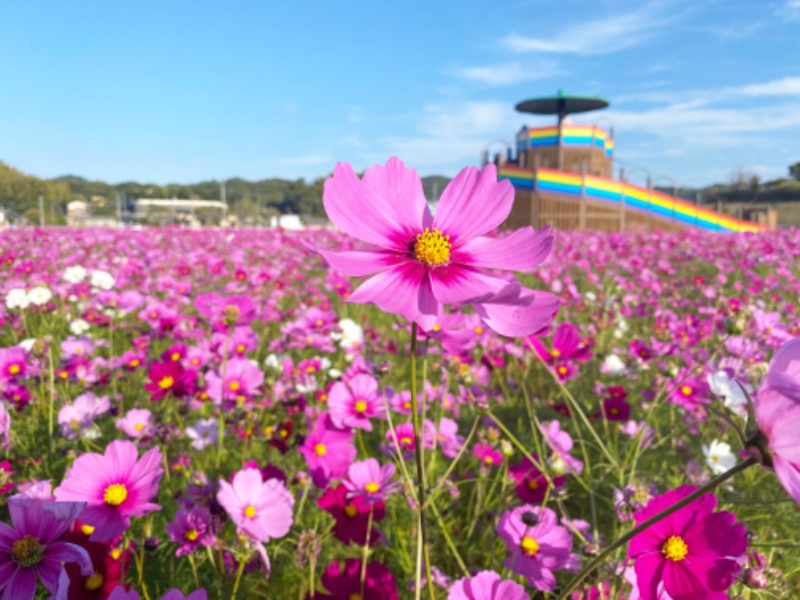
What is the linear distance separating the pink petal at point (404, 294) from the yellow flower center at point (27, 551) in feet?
1.17

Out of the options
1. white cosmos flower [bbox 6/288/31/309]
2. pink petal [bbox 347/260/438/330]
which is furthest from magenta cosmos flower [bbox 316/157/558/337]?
white cosmos flower [bbox 6/288/31/309]

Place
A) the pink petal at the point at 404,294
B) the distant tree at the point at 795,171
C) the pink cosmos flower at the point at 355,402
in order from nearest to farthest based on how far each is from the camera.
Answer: the pink petal at the point at 404,294, the pink cosmos flower at the point at 355,402, the distant tree at the point at 795,171

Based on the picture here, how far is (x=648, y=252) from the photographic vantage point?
5.79m

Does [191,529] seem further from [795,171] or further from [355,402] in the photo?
[795,171]

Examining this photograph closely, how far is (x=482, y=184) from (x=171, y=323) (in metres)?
1.72

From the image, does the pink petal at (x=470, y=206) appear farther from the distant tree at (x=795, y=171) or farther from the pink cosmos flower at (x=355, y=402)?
the distant tree at (x=795, y=171)

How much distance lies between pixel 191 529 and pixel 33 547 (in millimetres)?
373

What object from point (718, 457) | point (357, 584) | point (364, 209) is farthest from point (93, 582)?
point (718, 457)

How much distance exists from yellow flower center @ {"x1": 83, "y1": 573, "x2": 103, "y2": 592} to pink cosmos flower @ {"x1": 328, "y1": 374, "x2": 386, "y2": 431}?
18.7 inches

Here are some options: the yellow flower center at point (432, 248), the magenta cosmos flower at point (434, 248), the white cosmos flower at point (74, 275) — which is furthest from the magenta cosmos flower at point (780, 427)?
the white cosmos flower at point (74, 275)

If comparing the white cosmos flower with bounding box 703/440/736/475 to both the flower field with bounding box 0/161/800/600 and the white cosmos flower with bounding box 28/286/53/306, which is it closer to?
the flower field with bounding box 0/161/800/600

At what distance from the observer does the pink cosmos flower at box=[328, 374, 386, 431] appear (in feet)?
3.67

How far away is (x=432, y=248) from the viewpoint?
0.59 meters

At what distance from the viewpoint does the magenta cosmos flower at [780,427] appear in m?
0.37
